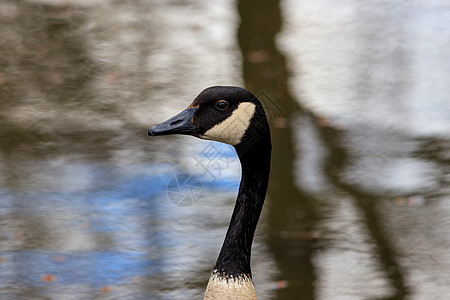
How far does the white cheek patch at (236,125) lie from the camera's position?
3.45 m

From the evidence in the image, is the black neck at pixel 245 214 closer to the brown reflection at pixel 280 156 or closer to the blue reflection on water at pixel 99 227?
the brown reflection at pixel 280 156

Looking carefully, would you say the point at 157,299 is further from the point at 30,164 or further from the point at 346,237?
the point at 30,164

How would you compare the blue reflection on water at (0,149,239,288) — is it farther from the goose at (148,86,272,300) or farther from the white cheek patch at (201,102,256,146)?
the white cheek patch at (201,102,256,146)

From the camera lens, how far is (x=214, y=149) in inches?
279

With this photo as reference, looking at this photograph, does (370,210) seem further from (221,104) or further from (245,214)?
(221,104)

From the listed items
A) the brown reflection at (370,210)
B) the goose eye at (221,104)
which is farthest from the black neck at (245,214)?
the brown reflection at (370,210)

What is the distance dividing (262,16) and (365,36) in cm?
135

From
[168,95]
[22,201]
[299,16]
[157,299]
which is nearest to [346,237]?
[157,299]

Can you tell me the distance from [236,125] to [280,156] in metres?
3.52

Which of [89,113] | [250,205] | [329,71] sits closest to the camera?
[250,205]

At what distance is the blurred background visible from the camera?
539 centimetres

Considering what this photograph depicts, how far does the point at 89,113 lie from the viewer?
782 cm

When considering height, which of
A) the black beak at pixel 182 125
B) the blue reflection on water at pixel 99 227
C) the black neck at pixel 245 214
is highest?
the black beak at pixel 182 125

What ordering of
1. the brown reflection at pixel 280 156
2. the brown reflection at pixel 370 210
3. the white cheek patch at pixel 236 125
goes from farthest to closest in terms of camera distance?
the brown reflection at pixel 280 156, the brown reflection at pixel 370 210, the white cheek patch at pixel 236 125
